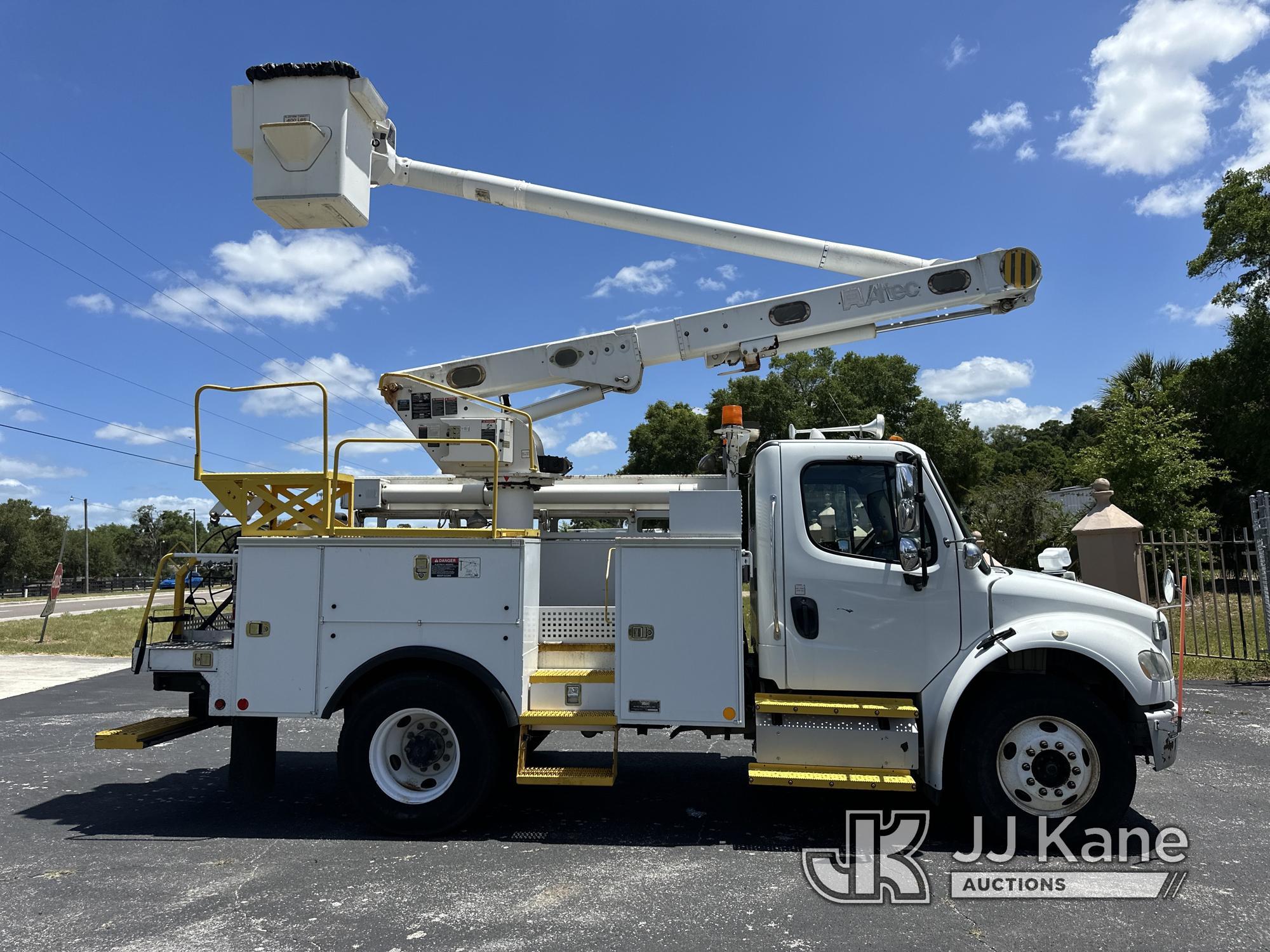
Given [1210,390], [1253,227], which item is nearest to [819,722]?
[1253,227]

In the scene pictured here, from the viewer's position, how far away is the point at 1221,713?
9.06 metres

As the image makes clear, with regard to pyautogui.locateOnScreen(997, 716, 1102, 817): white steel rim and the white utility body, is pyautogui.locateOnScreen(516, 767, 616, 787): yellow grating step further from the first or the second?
pyautogui.locateOnScreen(997, 716, 1102, 817): white steel rim

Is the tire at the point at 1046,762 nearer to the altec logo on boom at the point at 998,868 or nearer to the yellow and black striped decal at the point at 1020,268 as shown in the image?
the altec logo on boom at the point at 998,868

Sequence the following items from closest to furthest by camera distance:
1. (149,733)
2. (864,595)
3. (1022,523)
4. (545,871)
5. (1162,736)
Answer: (545,871), (1162,736), (864,595), (149,733), (1022,523)

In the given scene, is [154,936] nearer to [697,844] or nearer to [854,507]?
[697,844]

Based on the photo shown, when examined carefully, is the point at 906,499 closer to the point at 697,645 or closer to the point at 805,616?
the point at 805,616

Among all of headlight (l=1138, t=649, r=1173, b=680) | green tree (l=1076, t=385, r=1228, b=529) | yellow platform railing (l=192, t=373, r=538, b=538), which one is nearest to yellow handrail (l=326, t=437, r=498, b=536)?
yellow platform railing (l=192, t=373, r=538, b=538)

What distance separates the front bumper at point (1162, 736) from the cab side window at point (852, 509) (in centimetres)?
179

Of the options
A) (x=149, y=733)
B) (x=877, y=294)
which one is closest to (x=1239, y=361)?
(x=877, y=294)

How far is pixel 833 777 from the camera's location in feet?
16.5

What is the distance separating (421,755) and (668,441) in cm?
3005

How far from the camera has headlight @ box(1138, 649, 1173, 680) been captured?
4988mm

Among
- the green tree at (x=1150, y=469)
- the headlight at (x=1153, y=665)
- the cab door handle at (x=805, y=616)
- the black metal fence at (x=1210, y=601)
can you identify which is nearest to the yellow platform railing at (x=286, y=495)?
the cab door handle at (x=805, y=616)

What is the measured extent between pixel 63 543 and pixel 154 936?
8092 centimetres
